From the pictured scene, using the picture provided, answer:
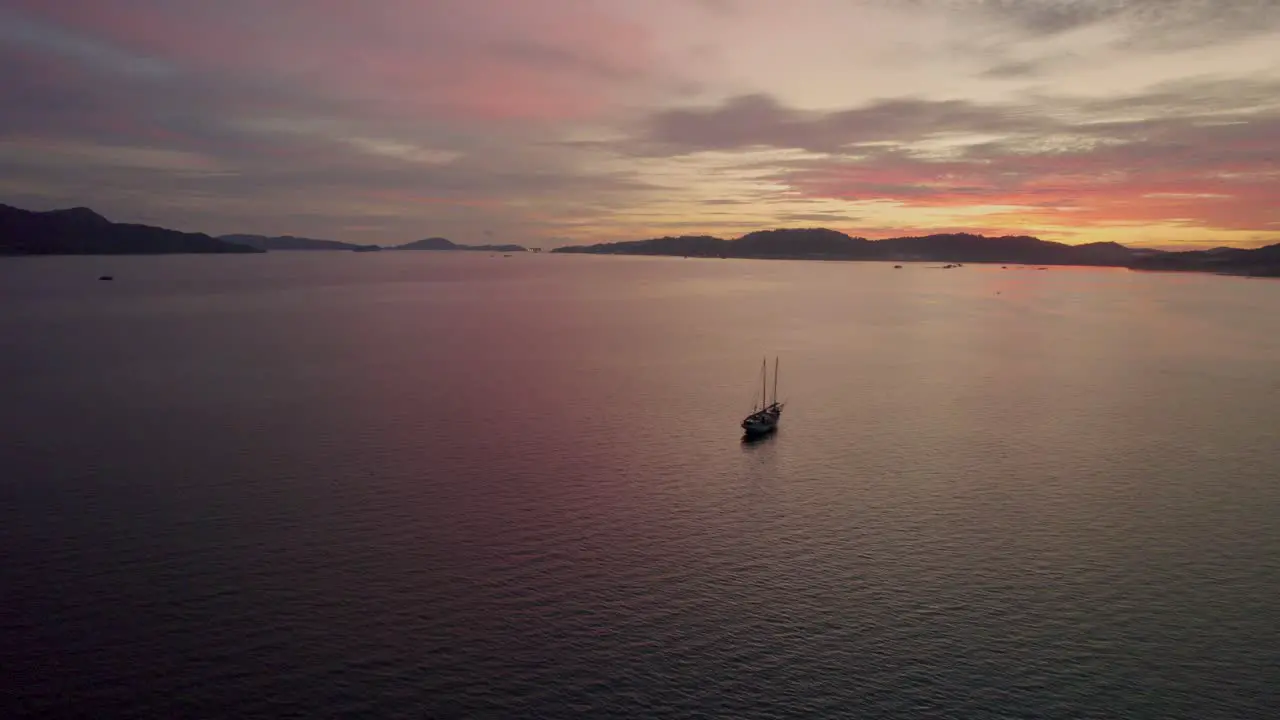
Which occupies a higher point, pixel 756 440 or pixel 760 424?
pixel 760 424

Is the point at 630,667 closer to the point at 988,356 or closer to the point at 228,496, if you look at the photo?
the point at 228,496

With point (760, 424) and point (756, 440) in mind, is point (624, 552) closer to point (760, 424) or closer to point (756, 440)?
point (756, 440)

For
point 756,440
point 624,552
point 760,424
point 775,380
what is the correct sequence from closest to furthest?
point 624,552 → point 756,440 → point 760,424 → point 775,380

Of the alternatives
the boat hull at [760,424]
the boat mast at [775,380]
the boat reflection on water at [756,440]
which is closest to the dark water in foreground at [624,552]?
the boat reflection on water at [756,440]

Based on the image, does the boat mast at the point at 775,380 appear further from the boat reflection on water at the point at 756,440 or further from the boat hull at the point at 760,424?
the boat reflection on water at the point at 756,440

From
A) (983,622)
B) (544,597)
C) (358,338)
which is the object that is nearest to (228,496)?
(544,597)

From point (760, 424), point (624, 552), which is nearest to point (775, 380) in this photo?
point (760, 424)

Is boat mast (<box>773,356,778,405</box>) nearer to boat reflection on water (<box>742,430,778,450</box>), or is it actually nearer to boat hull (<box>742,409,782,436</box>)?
boat hull (<box>742,409,782,436</box>)

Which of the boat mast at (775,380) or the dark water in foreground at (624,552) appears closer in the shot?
the dark water in foreground at (624,552)

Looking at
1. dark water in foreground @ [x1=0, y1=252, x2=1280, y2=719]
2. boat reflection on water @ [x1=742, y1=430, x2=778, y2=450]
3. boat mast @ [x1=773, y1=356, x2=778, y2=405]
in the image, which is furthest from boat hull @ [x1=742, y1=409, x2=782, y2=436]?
boat mast @ [x1=773, y1=356, x2=778, y2=405]
